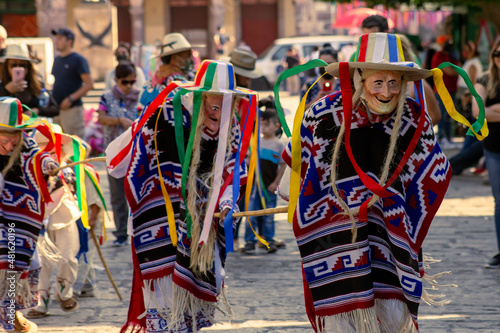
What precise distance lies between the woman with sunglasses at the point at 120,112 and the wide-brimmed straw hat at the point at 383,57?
4.44 m

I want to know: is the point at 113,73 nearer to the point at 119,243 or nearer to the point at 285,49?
the point at 119,243

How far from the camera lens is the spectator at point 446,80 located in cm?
1326

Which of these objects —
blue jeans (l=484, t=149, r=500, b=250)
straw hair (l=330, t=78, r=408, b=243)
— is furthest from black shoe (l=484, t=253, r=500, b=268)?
straw hair (l=330, t=78, r=408, b=243)

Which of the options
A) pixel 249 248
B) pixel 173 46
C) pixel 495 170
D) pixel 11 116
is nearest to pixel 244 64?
pixel 173 46

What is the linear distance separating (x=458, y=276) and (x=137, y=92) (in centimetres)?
361

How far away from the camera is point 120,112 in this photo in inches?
317

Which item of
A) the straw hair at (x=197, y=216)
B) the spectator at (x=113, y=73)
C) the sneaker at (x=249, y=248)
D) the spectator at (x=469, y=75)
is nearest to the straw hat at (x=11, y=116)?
the straw hair at (x=197, y=216)

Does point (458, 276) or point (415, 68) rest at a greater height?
point (415, 68)

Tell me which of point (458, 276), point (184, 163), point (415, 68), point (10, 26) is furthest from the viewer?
point (10, 26)

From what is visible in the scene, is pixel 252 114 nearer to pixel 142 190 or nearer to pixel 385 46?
pixel 142 190

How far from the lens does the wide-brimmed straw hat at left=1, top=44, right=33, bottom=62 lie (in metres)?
7.19

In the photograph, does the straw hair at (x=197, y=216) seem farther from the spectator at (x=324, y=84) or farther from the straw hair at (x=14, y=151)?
the spectator at (x=324, y=84)

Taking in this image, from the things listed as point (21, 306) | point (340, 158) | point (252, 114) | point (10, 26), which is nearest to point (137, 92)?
point (21, 306)

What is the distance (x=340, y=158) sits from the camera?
3.87 m
